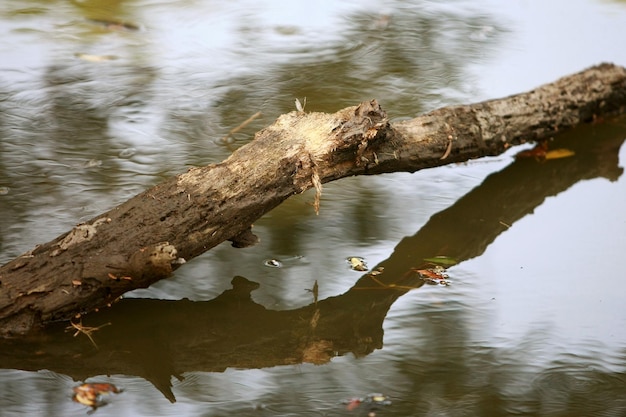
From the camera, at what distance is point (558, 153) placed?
4902 millimetres

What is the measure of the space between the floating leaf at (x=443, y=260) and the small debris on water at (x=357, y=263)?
28cm

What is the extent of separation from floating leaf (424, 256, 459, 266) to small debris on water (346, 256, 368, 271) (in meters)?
0.28

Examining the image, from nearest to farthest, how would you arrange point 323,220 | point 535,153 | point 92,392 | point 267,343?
point 92,392, point 267,343, point 323,220, point 535,153

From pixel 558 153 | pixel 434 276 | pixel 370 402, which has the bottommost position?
pixel 370 402

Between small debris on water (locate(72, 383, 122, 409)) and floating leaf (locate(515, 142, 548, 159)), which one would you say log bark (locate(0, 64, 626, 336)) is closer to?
small debris on water (locate(72, 383, 122, 409))

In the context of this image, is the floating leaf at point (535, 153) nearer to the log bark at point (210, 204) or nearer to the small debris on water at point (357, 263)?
the log bark at point (210, 204)

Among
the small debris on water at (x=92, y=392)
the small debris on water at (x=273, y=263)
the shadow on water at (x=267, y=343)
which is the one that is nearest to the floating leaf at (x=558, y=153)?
the shadow on water at (x=267, y=343)

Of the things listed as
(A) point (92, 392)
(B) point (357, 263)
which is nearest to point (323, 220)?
(B) point (357, 263)

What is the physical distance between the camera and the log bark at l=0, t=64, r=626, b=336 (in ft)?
10.5

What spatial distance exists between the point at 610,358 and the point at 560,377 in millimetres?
248

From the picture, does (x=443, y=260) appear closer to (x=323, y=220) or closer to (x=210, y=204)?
(x=323, y=220)

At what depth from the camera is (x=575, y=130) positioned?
5.10 meters

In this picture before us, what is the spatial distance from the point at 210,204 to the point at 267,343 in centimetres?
55

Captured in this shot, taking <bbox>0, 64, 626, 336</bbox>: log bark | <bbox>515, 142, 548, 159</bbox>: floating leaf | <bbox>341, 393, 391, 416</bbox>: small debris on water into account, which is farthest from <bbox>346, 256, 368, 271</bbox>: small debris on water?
<bbox>515, 142, 548, 159</bbox>: floating leaf
